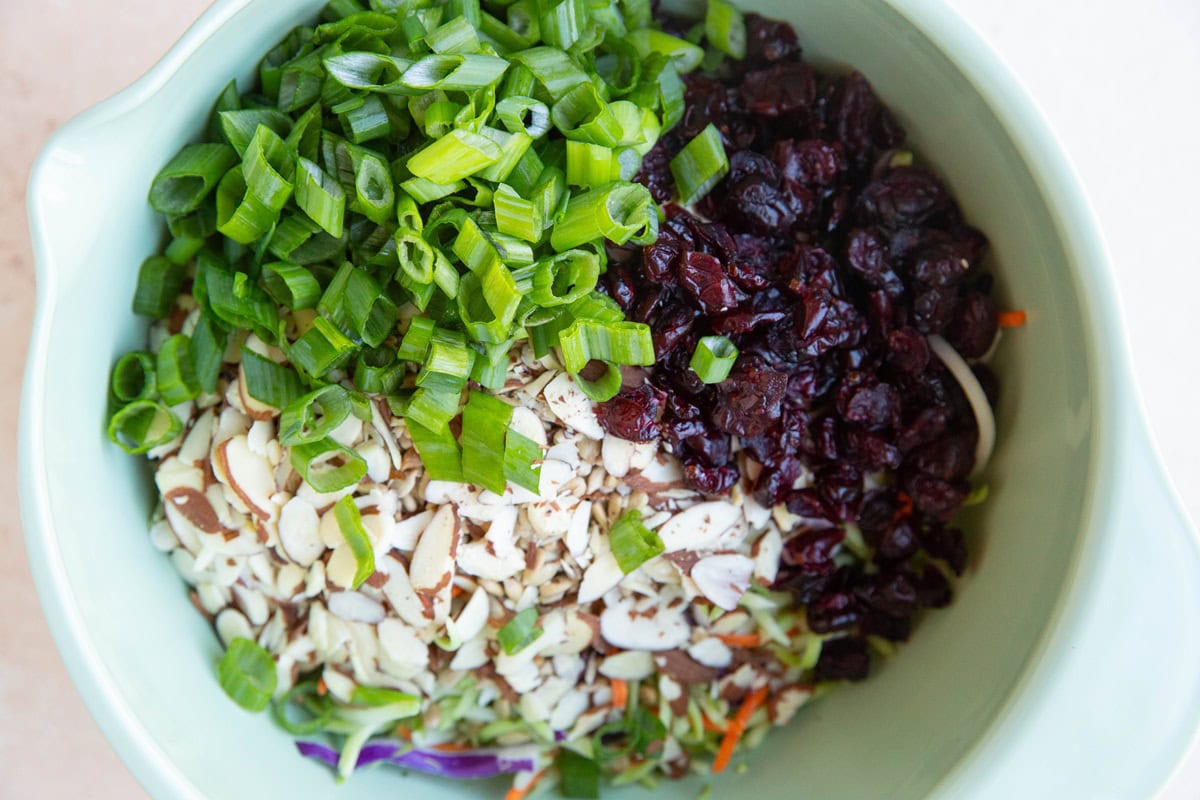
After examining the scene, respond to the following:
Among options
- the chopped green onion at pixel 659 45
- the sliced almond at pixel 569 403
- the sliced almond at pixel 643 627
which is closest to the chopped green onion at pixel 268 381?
the sliced almond at pixel 569 403

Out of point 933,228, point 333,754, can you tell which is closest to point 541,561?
point 333,754

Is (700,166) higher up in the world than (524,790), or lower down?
→ higher up

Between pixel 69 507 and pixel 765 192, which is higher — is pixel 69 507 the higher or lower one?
the lower one

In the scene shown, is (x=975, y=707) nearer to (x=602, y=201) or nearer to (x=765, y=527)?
(x=765, y=527)

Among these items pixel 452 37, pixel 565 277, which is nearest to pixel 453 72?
pixel 452 37

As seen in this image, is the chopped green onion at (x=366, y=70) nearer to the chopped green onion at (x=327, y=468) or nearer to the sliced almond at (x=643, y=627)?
the chopped green onion at (x=327, y=468)

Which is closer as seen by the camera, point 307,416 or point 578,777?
point 307,416

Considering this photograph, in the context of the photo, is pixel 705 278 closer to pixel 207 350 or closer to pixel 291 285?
pixel 291 285
